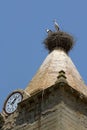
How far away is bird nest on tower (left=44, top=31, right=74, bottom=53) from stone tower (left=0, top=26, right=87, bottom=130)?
2.53 m

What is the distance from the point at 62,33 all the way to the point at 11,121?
6966mm

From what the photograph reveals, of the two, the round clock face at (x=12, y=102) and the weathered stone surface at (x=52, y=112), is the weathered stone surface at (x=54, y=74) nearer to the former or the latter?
the round clock face at (x=12, y=102)

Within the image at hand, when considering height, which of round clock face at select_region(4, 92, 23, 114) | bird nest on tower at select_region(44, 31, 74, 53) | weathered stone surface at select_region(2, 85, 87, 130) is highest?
bird nest on tower at select_region(44, 31, 74, 53)

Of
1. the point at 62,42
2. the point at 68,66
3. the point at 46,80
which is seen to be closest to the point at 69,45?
the point at 62,42

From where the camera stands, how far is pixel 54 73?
25.9 metres

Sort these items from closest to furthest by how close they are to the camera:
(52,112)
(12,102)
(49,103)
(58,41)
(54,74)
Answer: (52,112)
(49,103)
(12,102)
(54,74)
(58,41)

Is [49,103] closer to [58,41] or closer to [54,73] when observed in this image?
[54,73]

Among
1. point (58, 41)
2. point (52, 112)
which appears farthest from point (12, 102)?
point (58, 41)

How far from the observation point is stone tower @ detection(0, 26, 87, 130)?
888 inches

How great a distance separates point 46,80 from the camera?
1000 inches

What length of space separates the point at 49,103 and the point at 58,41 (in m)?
6.76

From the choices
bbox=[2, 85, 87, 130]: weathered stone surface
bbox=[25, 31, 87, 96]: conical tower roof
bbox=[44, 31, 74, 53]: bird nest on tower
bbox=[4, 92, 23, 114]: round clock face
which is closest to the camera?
bbox=[2, 85, 87, 130]: weathered stone surface

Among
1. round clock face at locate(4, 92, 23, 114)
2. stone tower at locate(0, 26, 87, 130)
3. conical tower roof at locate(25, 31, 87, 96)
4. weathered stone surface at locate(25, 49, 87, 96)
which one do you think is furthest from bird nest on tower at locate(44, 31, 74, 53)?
round clock face at locate(4, 92, 23, 114)

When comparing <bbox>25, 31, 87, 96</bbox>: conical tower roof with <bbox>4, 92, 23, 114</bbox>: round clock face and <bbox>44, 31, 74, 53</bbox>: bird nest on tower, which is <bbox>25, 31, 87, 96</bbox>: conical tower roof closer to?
<bbox>4, 92, 23, 114</bbox>: round clock face
